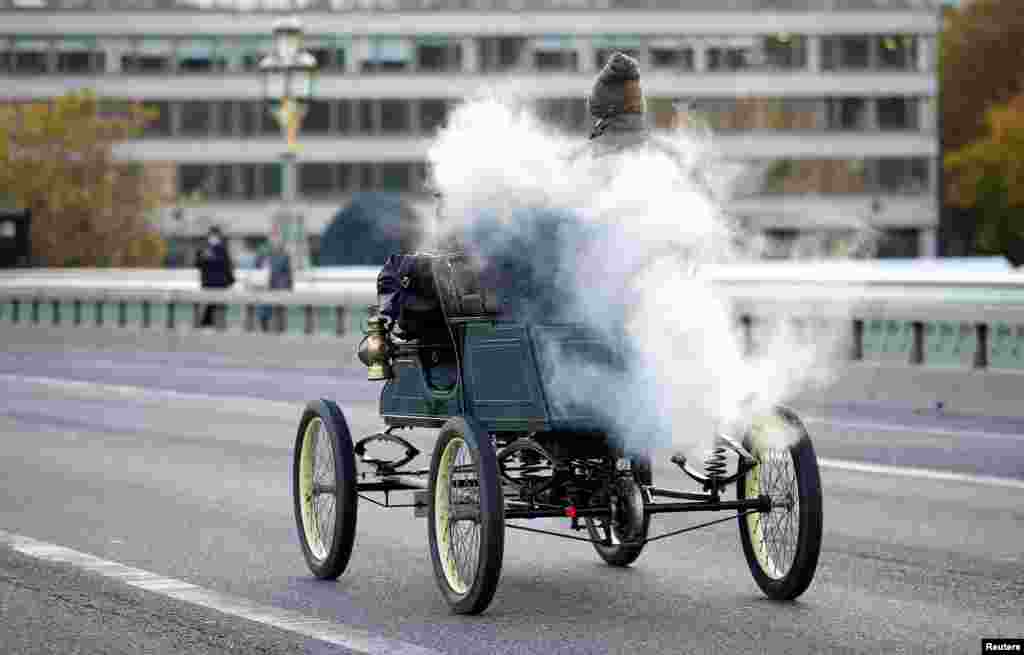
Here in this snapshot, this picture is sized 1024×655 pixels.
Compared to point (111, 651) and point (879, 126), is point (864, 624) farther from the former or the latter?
point (879, 126)

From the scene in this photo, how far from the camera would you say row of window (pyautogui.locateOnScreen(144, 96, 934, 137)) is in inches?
4641

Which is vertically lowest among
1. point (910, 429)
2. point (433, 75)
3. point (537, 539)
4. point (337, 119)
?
point (910, 429)

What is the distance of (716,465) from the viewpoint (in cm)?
887

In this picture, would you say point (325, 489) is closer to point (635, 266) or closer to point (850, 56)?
point (635, 266)

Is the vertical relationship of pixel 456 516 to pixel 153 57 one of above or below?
below

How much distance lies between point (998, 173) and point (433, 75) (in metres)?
31.2

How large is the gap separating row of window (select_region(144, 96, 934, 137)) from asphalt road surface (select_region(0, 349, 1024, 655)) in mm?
100982

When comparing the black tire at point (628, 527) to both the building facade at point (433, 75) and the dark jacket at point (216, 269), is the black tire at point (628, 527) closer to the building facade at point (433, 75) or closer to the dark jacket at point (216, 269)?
the dark jacket at point (216, 269)

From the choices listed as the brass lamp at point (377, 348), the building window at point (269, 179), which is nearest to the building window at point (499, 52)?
the building window at point (269, 179)

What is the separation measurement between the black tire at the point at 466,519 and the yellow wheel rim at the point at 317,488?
1.07 meters

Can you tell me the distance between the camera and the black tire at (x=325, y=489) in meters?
9.65

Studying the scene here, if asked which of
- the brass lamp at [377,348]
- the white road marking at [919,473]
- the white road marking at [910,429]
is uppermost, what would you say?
the brass lamp at [377,348]

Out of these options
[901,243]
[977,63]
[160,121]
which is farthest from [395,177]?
[977,63]

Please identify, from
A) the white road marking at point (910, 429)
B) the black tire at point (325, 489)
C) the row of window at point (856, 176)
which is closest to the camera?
the black tire at point (325, 489)
